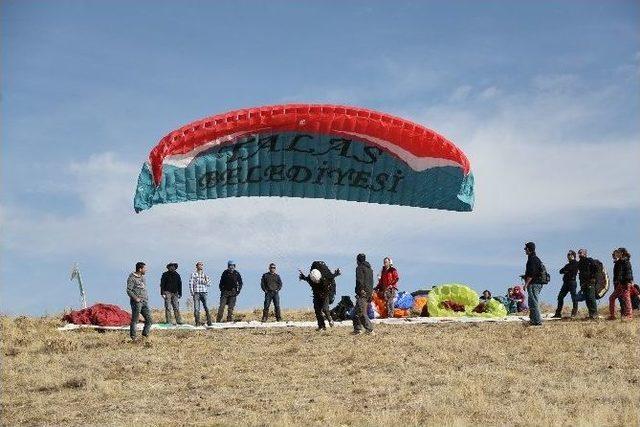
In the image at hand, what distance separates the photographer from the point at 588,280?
20844mm

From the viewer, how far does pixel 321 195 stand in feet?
69.6

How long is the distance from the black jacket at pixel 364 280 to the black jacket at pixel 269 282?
4752mm

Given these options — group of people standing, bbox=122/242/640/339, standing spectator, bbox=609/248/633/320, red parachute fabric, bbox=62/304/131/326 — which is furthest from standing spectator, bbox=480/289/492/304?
red parachute fabric, bbox=62/304/131/326

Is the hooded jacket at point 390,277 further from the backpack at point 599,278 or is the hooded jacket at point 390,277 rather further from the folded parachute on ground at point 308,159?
the backpack at point 599,278

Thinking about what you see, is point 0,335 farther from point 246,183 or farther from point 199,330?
point 246,183

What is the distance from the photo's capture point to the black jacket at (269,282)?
76.4 feet

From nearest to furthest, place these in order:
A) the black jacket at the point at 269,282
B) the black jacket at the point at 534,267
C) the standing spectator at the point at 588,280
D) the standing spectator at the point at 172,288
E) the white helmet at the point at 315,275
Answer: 1. the white helmet at the point at 315,275
2. the black jacket at the point at 534,267
3. the standing spectator at the point at 588,280
4. the standing spectator at the point at 172,288
5. the black jacket at the point at 269,282

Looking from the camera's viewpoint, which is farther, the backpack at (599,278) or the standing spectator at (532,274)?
the backpack at (599,278)

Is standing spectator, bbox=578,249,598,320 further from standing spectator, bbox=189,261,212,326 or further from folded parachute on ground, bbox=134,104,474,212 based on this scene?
standing spectator, bbox=189,261,212,326

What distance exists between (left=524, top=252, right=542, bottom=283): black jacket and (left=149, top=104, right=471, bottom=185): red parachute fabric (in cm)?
284

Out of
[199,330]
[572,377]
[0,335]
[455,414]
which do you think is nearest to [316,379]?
[455,414]

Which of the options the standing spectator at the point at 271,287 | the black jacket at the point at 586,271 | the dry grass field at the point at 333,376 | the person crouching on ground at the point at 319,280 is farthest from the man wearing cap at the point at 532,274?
the standing spectator at the point at 271,287

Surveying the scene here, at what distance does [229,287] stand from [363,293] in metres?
5.63

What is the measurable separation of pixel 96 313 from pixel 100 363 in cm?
694
